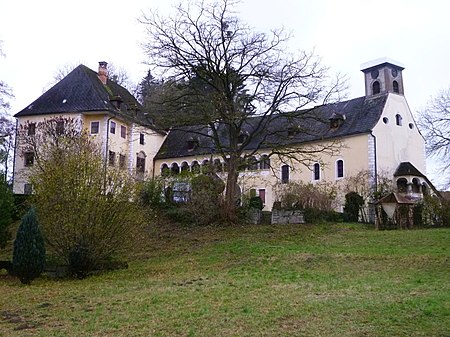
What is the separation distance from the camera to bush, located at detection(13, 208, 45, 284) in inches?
587

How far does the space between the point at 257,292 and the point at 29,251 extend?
7.11 m

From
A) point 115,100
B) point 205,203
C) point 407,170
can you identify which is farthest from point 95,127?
point 407,170

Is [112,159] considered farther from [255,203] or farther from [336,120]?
[336,120]

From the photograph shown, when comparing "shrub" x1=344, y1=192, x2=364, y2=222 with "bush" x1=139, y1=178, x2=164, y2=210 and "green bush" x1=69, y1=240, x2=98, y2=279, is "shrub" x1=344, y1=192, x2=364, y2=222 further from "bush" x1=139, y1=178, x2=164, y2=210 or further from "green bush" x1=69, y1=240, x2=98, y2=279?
"green bush" x1=69, y1=240, x2=98, y2=279

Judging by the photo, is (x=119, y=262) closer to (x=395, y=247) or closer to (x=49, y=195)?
(x=49, y=195)

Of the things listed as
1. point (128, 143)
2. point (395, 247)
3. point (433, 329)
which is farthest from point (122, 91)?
point (433, 329)

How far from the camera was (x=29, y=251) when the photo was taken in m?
15.1

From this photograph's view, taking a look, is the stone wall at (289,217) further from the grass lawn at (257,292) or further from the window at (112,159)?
the window at (112,159)

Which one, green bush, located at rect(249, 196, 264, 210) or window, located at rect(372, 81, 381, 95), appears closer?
green bush, located at rect(249, 196, 264, 210)

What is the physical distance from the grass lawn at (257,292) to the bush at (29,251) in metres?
0.47

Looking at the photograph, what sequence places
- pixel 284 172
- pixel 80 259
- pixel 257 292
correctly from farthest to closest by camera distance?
pixel 284 172, pixel 80 259, pixel 257 292

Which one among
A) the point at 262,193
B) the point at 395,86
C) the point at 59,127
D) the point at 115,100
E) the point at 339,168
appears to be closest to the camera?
the point at 59,127

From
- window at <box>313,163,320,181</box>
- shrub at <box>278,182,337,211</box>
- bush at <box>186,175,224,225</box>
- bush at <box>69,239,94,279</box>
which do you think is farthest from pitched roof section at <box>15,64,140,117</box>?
bush at <box>69,239,94,279</box>

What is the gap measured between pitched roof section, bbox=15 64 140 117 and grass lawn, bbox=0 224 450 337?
63.1ft
